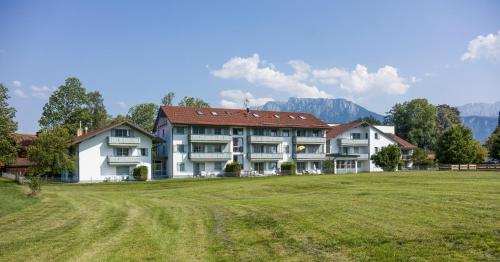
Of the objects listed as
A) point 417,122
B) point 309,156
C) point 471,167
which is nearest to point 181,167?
point 309,156

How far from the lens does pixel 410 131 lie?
363ft

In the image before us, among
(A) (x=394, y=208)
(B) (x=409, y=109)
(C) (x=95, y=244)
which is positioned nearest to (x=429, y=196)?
(A) (x=394, y=208)

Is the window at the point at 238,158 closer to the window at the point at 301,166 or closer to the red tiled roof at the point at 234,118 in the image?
the red tiled roof at the point at 234,118

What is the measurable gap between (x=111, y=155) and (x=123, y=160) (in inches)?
72.7

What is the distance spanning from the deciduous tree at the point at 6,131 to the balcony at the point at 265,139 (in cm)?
3513

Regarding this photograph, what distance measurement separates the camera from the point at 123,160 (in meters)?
62.3

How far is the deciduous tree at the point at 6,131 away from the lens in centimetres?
6444

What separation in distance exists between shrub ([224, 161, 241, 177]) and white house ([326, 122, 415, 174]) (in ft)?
71.2

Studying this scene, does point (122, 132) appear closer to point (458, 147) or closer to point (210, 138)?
point (210, 138)

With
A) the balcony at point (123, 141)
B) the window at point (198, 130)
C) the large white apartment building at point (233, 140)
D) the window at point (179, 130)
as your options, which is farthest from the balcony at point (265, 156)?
the balcony at point (123, 141)

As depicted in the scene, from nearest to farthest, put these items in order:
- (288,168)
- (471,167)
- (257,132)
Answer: (288,168) → (257,132) → (471,167)

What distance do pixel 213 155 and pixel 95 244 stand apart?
52555 mm

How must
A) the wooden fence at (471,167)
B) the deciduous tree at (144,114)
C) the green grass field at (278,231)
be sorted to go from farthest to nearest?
the deciduous tree at (144,114) → the wooden fence at (471,167) → the green grass field at (278,231)

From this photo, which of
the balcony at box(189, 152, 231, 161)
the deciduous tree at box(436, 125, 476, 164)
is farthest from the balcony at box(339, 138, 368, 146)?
the balcony at box(189, 152, 231, 161)
